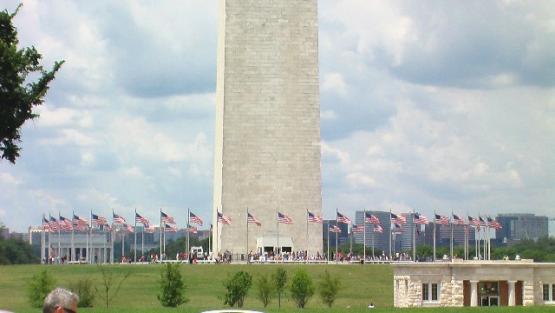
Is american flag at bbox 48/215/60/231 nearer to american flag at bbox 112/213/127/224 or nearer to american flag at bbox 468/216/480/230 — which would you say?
american flag at bbox 112/213/127/224

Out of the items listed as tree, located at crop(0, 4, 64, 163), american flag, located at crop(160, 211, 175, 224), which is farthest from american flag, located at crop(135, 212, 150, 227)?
tree, located at crop(0, 4, 64, 163)

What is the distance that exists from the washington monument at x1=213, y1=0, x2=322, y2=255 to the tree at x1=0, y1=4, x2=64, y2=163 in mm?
48512

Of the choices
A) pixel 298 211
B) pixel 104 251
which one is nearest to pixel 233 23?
pixel 298 211

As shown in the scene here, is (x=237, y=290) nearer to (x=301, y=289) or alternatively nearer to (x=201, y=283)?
(x=301, y=289)

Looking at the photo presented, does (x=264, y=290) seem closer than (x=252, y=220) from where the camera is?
Yes

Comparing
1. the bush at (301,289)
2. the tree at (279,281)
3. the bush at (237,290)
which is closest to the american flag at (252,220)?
the tree at (279,281)

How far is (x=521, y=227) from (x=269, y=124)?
7513 centimetres

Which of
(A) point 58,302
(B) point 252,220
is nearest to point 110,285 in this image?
(B) point 252,220

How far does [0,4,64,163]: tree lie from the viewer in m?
27.2

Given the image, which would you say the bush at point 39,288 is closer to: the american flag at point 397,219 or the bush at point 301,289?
the bush at point 301,289

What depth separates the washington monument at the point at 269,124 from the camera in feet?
252

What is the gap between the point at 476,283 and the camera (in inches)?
1876

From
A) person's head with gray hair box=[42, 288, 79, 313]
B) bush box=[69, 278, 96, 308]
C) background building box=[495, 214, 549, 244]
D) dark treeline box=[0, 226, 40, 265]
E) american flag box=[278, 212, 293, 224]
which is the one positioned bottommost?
bush box=[69, 278, 96, 308]

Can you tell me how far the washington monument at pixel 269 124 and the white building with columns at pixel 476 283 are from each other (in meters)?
28.9
